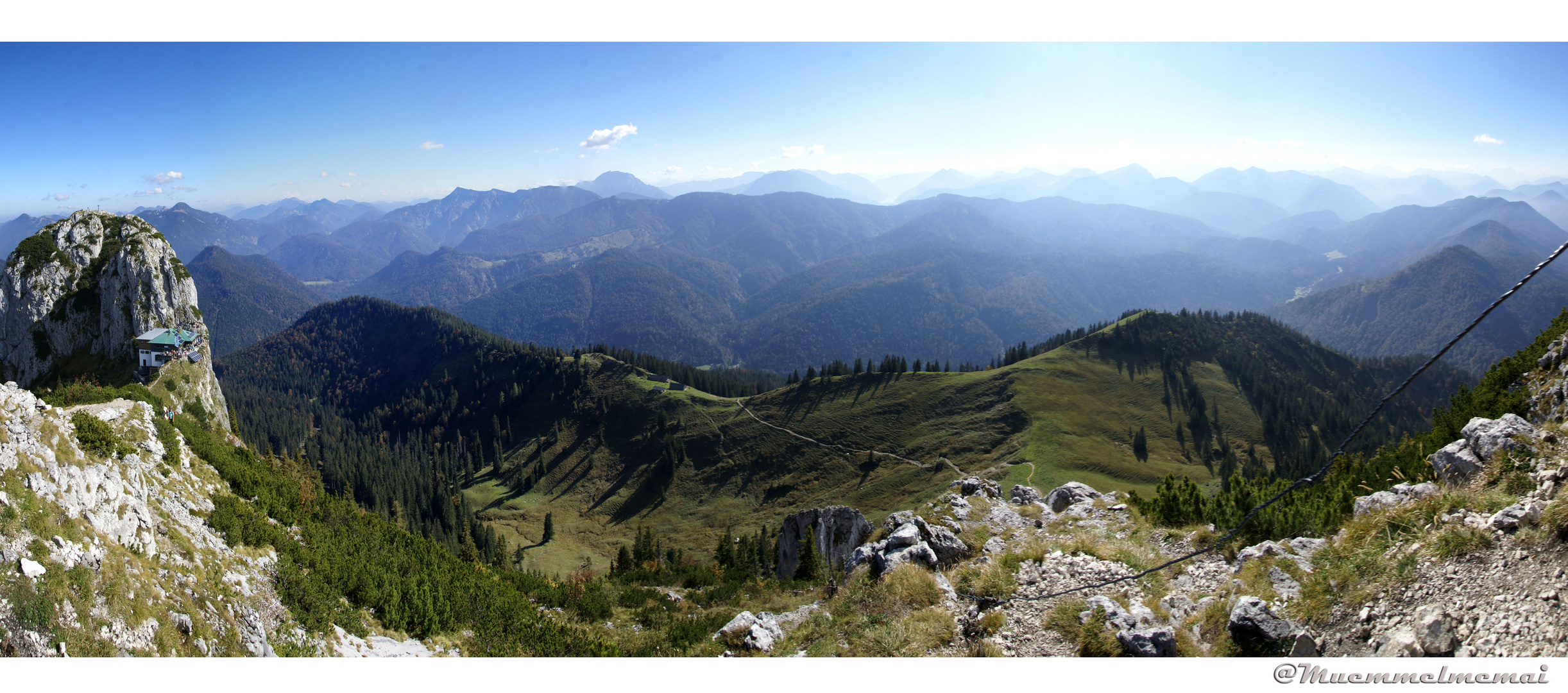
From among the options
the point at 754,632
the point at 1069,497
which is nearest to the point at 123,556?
the point at 754,632

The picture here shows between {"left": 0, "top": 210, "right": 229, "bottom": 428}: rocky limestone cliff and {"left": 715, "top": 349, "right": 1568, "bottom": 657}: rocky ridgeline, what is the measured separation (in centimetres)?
10260

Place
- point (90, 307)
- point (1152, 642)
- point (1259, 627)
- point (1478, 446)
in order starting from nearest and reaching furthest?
point (1259, 627) < point (1152, 642) < point (1478, 446) < point (90, 307)

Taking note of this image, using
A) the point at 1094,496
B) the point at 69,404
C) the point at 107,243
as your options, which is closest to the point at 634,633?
the point at 1094,496

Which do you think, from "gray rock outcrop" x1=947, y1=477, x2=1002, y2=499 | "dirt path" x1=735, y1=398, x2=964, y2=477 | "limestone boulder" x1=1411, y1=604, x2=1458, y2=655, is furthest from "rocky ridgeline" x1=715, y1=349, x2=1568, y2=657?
"dirt path" x1=735, y1=398, x2=964, y2=477

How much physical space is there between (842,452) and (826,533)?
230ft

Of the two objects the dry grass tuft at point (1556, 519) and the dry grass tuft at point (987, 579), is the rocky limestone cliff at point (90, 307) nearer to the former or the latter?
the dry grass tuft at point (987, 579)

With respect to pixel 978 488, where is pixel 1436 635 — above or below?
above

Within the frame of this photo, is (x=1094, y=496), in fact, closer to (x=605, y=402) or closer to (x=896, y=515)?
(x=896, y=515)

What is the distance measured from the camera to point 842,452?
382 ft

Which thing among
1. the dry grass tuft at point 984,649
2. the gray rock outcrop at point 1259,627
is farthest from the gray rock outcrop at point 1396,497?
the dry grass tuft at point 984,649

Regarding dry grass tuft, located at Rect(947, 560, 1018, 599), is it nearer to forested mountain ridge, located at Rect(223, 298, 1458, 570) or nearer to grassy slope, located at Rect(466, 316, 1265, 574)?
grassy slope, located at Rect(466, 316, 1265, 574)

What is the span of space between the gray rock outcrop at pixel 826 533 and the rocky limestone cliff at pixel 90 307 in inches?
3232

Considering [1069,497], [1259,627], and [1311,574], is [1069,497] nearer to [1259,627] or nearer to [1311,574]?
[1311,574]

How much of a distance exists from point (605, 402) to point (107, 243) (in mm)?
99003
